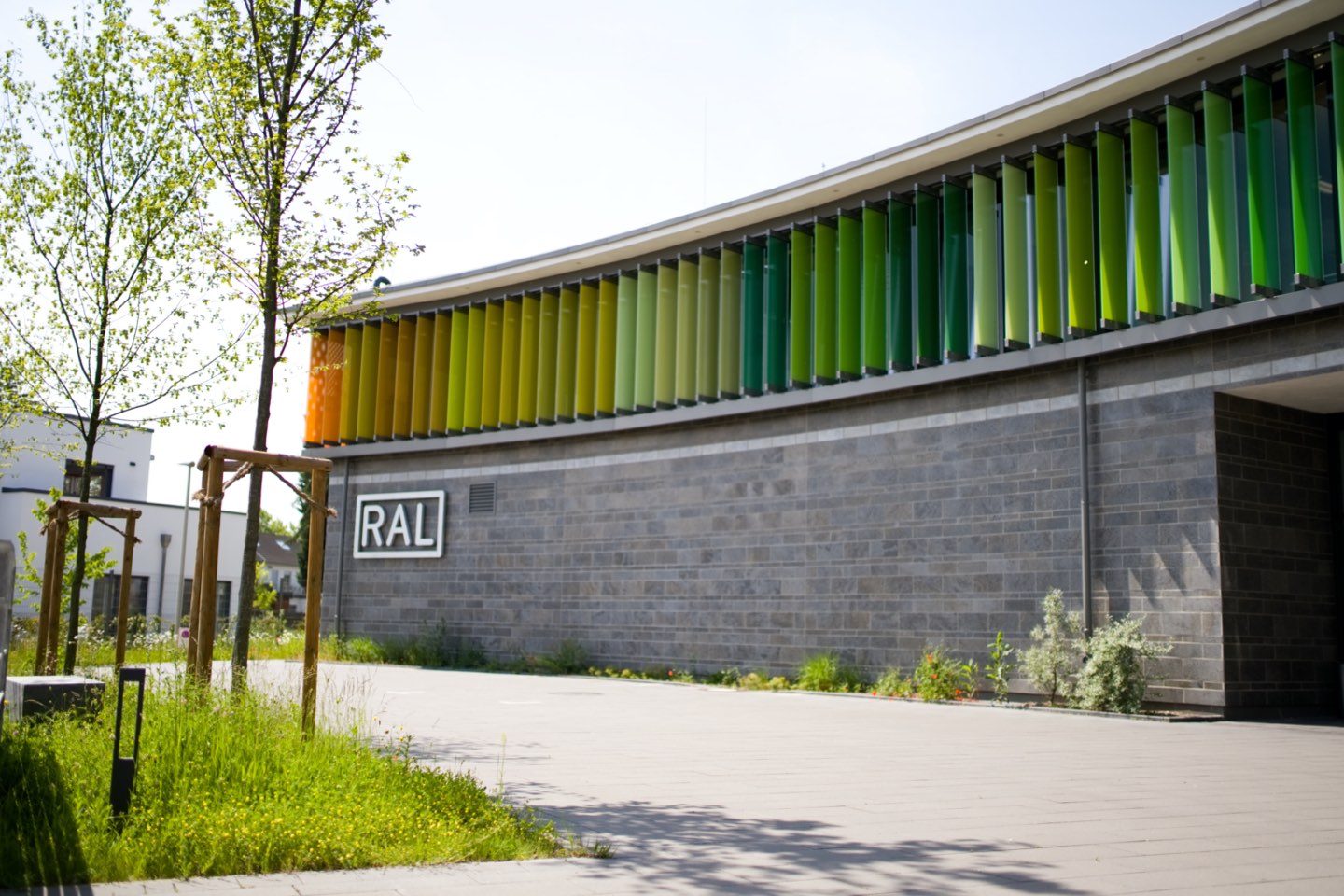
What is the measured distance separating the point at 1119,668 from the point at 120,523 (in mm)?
34962

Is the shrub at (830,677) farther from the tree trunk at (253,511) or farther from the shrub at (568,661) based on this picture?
the tree trunk at (253,511)

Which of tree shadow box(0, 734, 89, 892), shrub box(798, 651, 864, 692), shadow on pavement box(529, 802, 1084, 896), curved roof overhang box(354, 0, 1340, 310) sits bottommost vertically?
shadow on pavement box(529, 802, 1084, 896)

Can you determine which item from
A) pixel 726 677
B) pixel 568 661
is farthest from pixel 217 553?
pixel 568 661

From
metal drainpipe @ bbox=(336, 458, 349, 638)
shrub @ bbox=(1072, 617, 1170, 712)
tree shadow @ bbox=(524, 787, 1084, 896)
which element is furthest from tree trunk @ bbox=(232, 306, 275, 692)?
metal drainpipe @ bbox=(336, 458, 349, 638)

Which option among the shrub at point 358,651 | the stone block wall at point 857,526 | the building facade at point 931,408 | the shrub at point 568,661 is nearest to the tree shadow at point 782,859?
the building facade at point 931,408

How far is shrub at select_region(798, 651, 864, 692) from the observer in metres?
20.8

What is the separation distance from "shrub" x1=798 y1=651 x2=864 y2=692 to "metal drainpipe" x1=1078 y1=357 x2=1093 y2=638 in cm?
442

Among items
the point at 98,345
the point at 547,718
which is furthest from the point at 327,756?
the point at 98,345

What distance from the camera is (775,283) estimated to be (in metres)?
23.2

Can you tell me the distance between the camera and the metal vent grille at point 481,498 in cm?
2762

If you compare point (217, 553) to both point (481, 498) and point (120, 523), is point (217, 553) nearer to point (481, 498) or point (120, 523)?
point (481, 498)

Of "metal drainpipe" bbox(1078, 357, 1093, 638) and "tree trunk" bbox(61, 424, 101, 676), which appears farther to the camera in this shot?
"metal drainpipe" bbox(1078, 357, 1093, 638)

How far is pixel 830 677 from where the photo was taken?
20.9 meters

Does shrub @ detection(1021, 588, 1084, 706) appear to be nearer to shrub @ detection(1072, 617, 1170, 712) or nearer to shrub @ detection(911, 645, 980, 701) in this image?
shrub @ detection(1072, 617, 1170, 712)
